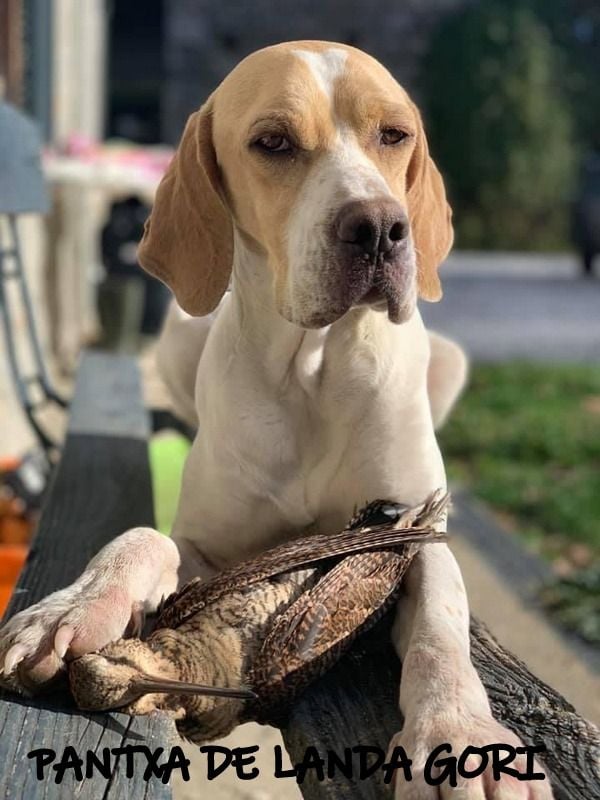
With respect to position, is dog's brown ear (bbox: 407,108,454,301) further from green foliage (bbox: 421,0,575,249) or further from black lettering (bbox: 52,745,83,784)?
green foliage (bbox: 421,0,575,249)

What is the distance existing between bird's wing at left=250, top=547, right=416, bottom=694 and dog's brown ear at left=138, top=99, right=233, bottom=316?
69 centimetres

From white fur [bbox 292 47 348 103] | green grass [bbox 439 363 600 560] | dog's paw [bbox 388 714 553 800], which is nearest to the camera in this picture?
dog's paw [bbox 388 714 553 800]

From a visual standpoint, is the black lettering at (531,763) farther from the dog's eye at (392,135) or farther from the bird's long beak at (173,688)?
the dog's eye at (392,135)

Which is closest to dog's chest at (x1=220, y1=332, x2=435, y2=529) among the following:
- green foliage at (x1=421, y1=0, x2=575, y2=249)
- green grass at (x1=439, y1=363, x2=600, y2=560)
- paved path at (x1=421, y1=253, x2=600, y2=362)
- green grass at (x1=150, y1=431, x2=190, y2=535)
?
green grass at (x1=150, y1=431, x2=190, y2=535)

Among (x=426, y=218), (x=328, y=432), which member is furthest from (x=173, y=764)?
(x=426, y=218)

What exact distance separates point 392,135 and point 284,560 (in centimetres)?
81

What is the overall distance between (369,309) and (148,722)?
0.85 meters

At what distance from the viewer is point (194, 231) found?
2.10 meters

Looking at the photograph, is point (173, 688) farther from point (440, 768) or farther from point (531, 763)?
point (531, 763)

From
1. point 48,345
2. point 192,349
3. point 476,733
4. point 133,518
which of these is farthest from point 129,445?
point 48,345

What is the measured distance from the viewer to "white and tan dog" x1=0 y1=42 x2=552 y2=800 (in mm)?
1807

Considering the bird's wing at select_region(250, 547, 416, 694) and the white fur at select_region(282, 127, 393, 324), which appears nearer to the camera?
the bird's wing at select_region(250, 547, 416, 694)

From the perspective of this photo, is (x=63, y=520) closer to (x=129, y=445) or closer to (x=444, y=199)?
(x=129, y=445)

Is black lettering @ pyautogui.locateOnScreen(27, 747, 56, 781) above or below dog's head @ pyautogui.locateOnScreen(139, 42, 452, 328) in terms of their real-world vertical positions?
below
